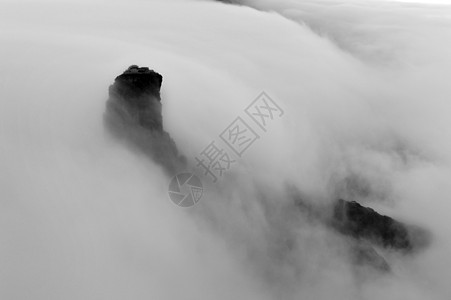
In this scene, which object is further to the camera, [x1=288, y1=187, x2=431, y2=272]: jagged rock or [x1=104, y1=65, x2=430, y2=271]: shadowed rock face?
[x1=288, y1=187, x2=431, y2=272]: jagged rock

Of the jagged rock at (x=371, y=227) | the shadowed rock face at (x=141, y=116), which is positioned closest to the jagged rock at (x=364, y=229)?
the jagged rock at (x=371, y=227)

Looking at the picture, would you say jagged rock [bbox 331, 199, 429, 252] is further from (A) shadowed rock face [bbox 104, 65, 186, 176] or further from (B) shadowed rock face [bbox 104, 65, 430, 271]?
(A) shadowed rock face [bbox 104, 65, 186, 176]

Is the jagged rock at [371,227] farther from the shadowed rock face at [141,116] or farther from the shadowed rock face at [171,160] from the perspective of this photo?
the shadowed rock face at [141,116]

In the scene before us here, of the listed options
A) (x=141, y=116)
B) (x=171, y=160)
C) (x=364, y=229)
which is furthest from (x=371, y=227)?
(x=141, y=116)

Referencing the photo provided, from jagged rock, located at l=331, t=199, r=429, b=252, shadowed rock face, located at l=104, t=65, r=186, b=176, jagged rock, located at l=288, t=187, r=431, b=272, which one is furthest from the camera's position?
jagged rock, located at l=331, t=199, r=429, b=252

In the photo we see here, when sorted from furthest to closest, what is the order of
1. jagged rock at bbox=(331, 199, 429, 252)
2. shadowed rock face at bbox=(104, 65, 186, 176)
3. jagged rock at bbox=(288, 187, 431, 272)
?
jagged rock at bbox=(331, 199, 429, 252) → jagged rock at bbox=(288, 187, 431, 272) → shadowed rock face at bbox=(104, 65, 186, 176)

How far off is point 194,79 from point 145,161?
3405mm

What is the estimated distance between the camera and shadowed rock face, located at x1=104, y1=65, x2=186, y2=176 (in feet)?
34.3

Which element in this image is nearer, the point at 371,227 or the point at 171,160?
the point at 171,160

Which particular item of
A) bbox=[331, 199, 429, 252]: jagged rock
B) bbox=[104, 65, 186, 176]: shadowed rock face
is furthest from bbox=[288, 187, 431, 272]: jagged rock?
bbox=[104, 65, 186, 176]: shadowed rock face

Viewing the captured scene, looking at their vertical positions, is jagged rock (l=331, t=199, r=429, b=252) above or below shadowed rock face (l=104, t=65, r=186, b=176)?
above

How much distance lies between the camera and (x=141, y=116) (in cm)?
1070

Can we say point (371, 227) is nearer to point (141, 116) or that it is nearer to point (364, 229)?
point (364, 229)

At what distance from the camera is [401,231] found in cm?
1286
